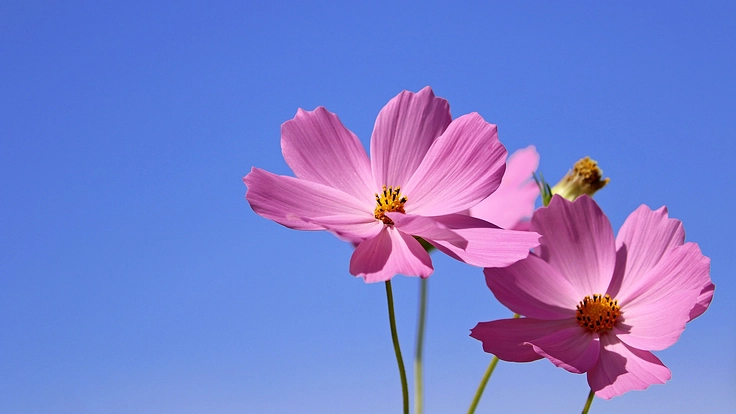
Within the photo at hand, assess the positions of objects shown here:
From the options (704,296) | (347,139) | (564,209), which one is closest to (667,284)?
(704,296)

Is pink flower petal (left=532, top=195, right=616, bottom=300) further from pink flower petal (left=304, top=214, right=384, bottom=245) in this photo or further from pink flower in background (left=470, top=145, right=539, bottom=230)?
pink flower in background (left=470, top=145, right=539, bottom=230)

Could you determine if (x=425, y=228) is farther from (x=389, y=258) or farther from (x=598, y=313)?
(x=598, y=313)

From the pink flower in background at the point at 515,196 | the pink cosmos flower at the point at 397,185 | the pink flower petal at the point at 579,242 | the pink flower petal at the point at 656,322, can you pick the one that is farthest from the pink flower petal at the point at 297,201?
the pink flower in background at the point at 515,196

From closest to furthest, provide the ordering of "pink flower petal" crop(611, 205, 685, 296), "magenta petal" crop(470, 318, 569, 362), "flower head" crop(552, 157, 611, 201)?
"magenta petal" crop(470, 318, 569, 362), "pink flower petal" crop(611, 205, 685, 296), "flower head" crop(552, 157, 611, 201)

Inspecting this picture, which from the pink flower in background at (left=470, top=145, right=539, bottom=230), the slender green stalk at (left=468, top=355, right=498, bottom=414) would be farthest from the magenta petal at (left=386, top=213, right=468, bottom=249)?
the pink flower in background at (left=470, top=145, right=539, bottom=230)

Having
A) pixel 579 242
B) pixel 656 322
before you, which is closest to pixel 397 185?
pixel 579 242

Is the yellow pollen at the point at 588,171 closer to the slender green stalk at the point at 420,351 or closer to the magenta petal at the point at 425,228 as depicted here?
the slender green stalk at the point at 420,351
